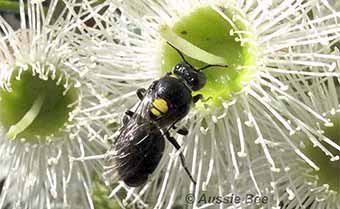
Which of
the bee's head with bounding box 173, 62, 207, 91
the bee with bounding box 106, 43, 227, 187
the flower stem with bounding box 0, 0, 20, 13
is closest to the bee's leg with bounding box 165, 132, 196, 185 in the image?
the bee with bounding box 106, 43, 227, 187

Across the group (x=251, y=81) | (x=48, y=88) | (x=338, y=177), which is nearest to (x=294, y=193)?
(x=338, y=177)

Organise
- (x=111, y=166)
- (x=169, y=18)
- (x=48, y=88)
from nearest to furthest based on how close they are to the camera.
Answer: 1. (x=111, y=166)
2. (x=169, y=18)
3. (x=48, y=88)

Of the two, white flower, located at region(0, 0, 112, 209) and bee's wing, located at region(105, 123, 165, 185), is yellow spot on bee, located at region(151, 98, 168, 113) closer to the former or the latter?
bee's wing, located at region(105, 123, 165, 185)

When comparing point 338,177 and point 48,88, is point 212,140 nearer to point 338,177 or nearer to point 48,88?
point 338,177

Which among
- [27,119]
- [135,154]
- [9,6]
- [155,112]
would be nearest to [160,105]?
[155,112]

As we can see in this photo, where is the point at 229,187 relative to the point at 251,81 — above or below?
below

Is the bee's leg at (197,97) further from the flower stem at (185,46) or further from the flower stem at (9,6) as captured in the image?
the flower stem at (9,6)

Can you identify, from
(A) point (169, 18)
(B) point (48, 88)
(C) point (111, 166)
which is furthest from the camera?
(B) point (48, 88)

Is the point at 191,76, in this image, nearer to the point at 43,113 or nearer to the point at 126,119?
the point at 126,119

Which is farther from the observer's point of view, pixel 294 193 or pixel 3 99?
pixel 3 99
